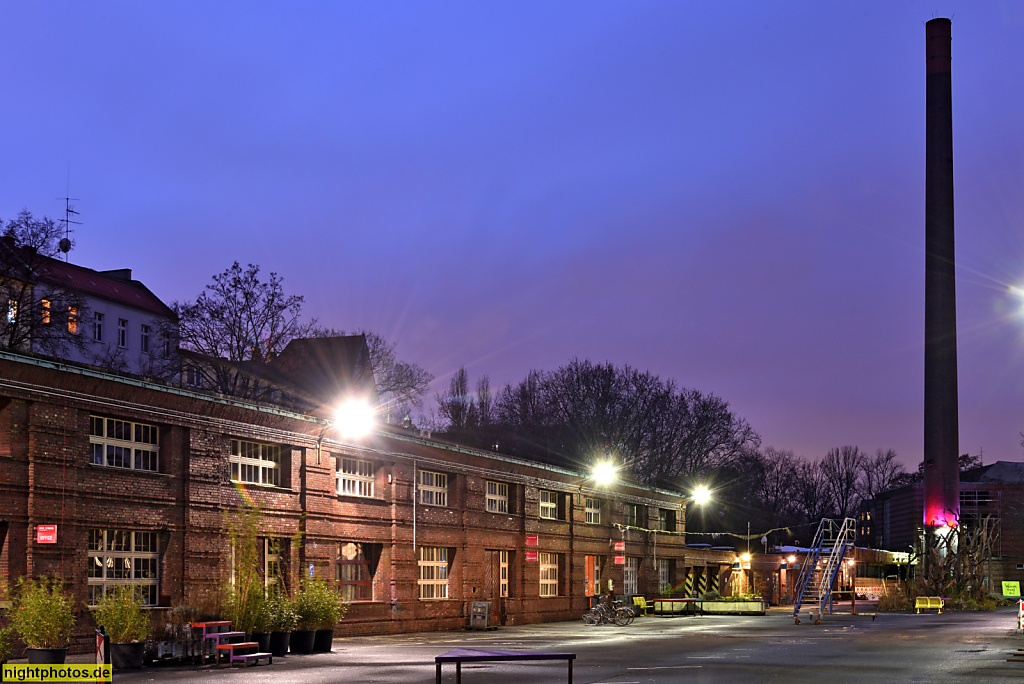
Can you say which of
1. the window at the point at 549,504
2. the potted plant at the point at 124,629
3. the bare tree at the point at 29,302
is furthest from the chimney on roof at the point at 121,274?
the potted plant at the point at 124,629

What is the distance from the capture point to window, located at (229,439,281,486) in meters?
31.9

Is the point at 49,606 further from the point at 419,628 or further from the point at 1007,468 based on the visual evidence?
the point at 1007,468

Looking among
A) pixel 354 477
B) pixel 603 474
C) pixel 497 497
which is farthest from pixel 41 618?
pixel 603 474

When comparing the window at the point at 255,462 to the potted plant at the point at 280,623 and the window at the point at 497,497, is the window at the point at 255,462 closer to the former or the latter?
the potted plant at the point at 280,623

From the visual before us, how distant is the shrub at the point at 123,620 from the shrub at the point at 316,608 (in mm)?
5149

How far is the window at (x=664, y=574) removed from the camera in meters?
63.2

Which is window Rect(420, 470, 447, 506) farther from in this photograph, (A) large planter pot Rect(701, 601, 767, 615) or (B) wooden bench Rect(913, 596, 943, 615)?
(B) wooden bench Rect(913, 596, 943, 615)

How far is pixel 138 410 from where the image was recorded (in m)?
27.9

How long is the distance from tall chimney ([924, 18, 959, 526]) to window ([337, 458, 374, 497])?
140 feet

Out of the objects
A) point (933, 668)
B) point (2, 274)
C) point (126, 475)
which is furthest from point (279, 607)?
point (2, 274)

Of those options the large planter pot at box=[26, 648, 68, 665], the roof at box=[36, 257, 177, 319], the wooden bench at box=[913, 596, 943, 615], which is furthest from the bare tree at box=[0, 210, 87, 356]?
the wooden bench at box=[913, 596, 943, 615]

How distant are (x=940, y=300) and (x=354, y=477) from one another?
4431cm

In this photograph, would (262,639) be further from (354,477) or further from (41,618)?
(354,477)

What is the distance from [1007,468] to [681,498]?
79.2 metres
